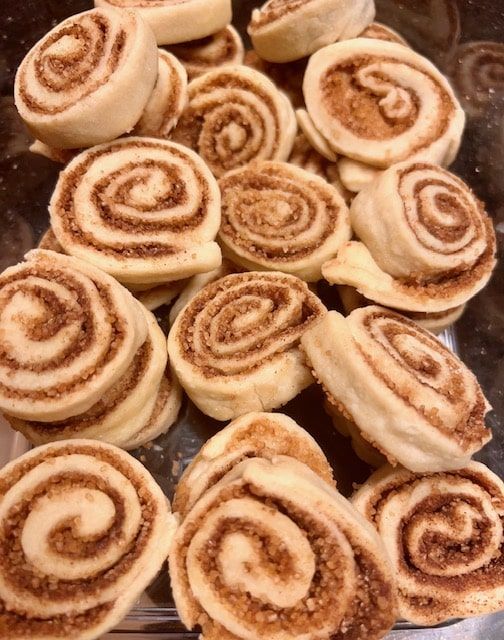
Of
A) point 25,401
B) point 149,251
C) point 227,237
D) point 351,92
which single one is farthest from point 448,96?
point 25,401

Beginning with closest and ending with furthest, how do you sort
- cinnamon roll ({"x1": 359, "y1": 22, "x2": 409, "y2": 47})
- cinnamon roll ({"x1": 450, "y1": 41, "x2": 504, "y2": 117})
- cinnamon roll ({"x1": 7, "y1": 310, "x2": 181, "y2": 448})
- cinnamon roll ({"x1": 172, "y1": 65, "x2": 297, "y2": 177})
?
cinnamon roll ({"x1": 7, "y1": 310, "x2": 181, "y2": 448})
cinnamon roll ({"x1": 172, "y1": 65, "x2": 297, "y2": 177})
cinnamon roll ({"x1": 359, "y1": 22, "x2": 409, "y2": 47})
cinnamon roll ({"x1": 450, "y1": 41, "x2": 504, "y2": 117})

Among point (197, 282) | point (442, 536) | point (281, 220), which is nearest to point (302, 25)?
point (281, 220)

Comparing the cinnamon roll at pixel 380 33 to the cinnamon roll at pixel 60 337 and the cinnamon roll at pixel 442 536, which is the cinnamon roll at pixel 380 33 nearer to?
the cinnamon roll at pixel 60 337

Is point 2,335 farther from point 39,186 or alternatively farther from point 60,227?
point 39,186

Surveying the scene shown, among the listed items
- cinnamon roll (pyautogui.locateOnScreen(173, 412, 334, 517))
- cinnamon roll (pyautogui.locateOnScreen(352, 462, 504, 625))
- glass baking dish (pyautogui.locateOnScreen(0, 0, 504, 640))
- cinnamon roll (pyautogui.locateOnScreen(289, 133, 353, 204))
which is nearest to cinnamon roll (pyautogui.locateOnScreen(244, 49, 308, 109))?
cinnamon roll (pyautogui.locateOnScreen(289, 133, 353, 204))

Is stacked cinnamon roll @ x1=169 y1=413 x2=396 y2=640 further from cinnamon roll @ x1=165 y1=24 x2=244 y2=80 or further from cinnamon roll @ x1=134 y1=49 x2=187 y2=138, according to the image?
cinnamon roll @ x1=165 y1=24 x2=244 y2=80

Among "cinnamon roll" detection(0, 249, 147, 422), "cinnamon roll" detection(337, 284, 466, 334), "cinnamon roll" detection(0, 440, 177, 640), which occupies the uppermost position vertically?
"cinnamon roll" detection(0, 249, 147, 422)
